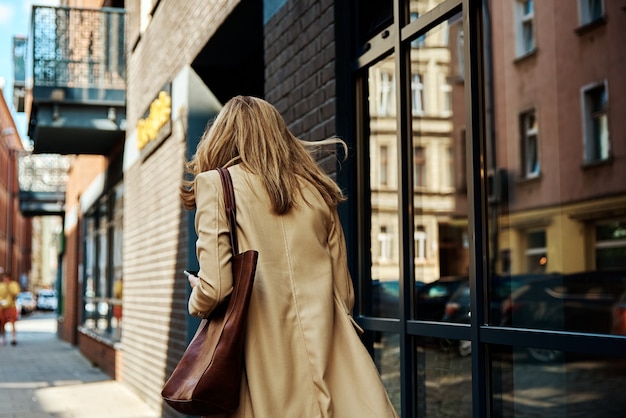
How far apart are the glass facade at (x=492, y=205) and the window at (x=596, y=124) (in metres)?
0.04

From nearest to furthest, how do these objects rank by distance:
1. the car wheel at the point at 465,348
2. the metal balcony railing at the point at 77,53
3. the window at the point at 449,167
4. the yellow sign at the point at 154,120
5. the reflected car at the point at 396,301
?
the car wheel at the point at 465,348 < the reflected car at the point at 396,301 < the yellow sign at the point at 154,120 < the window at the point at 449,167 < the metal balcony railing at the point at 77,53

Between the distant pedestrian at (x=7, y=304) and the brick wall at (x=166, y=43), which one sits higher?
the brick wall at (x=166, y=43)

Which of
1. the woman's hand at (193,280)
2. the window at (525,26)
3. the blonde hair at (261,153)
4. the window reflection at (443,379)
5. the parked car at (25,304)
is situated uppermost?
the window at (525,26)

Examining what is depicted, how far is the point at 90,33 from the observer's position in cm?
1240

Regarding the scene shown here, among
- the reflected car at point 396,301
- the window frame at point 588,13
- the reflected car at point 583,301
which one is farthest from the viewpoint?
the reflected car at point 583,301

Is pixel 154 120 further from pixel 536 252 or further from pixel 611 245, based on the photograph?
pixel 536 252

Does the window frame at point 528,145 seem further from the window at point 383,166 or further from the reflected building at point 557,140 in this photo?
the window at point 383,166

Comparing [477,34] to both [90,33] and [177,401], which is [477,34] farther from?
[90,33]

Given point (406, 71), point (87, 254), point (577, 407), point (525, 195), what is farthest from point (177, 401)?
point (87, 254)

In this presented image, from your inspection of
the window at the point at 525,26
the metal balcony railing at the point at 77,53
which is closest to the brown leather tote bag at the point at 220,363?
the window at the point at 525,26

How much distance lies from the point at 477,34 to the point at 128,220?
864cm

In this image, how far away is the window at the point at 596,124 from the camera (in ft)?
40.8

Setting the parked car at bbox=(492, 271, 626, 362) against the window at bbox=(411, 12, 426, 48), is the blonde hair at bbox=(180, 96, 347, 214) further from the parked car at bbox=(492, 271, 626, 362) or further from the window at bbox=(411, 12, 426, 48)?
the parked car at bbox=(492, 271, 626, 362)

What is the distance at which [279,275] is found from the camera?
270 centimetres
